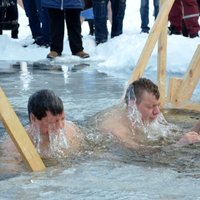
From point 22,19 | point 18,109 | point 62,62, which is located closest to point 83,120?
point 18,109

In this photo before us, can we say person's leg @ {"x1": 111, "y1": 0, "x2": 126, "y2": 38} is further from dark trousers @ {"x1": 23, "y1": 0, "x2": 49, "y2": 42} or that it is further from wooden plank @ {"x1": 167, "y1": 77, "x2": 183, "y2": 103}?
wooden plank @ {"x1": 167, "y1": 77, "x2": 183, "y2": 103}

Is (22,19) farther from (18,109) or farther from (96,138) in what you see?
(96,138)

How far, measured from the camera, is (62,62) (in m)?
9.38

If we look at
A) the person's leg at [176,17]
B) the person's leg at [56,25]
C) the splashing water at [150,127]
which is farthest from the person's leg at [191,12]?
the splashing water at [150,127]

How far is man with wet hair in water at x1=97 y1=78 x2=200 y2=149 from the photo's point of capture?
4602 millimetres

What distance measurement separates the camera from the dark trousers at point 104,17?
1000 cm

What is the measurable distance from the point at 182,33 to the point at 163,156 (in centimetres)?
608

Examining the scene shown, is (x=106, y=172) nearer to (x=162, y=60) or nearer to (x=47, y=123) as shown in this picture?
(x=47, y=123)

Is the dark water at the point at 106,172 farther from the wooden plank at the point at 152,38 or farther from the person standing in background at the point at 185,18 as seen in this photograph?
the person standing in background at the point at 185,18

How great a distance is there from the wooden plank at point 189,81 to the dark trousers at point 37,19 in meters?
4.49

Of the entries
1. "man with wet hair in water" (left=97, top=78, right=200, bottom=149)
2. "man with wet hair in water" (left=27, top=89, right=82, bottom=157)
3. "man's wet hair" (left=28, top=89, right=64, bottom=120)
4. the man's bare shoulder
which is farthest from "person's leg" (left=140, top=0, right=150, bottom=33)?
"man's wet hair" (left=28, top=89, right=64, bottom=120)

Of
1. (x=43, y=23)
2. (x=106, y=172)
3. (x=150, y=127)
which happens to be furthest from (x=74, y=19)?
(x=106, y=172)

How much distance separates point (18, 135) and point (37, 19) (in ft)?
24.9

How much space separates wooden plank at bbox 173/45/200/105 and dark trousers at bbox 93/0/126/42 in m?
4.10
